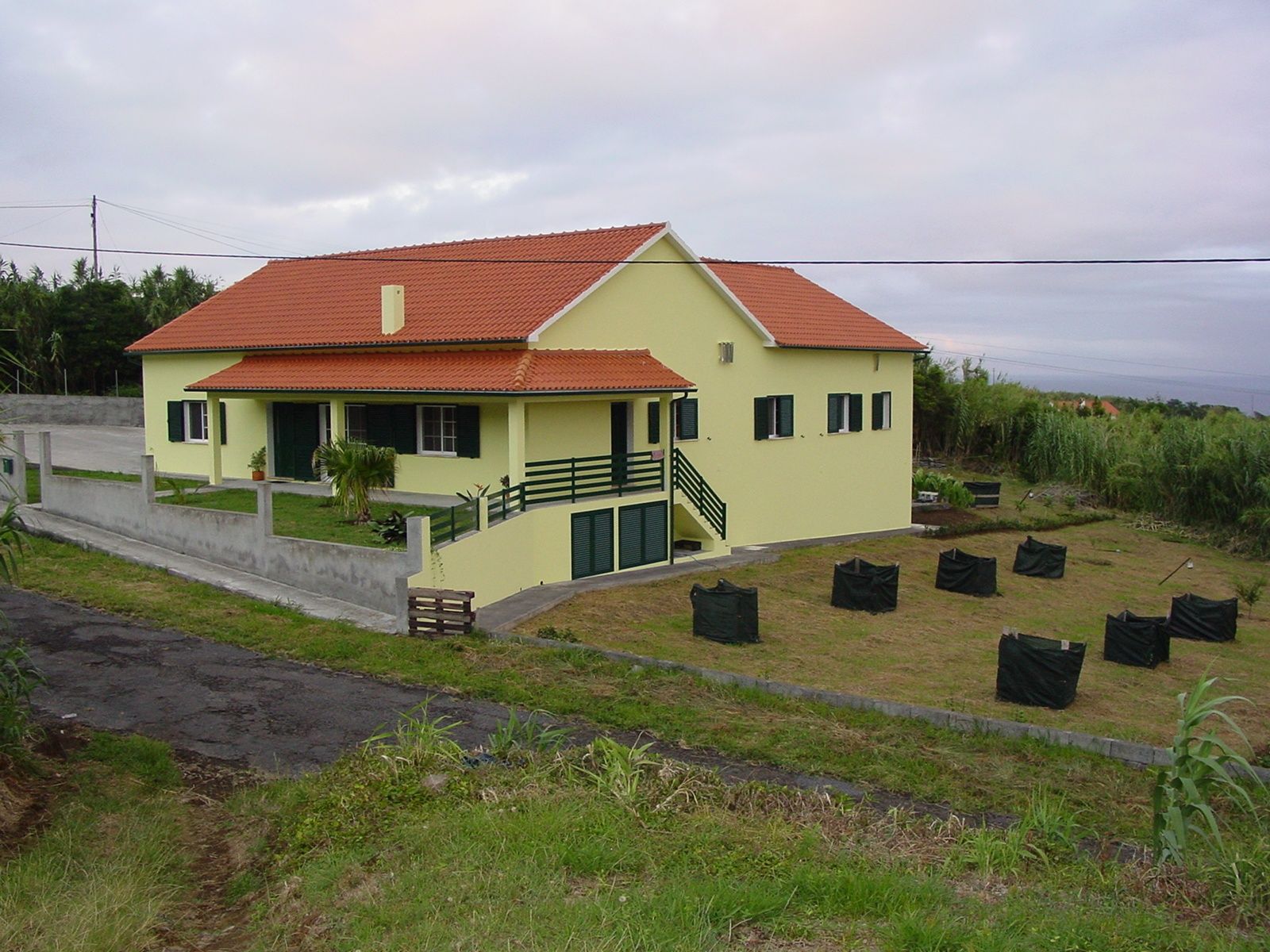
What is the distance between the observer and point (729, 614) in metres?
16.0

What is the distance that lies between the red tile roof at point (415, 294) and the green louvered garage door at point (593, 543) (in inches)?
139

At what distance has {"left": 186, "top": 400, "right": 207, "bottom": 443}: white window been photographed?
2586cm

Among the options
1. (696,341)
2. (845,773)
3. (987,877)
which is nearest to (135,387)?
(696,341)

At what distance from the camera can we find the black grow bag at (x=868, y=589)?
1927cm

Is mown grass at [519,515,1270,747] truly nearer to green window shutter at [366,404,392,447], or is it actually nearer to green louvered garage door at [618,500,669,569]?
green louvered garage door at [618,500,669,569]

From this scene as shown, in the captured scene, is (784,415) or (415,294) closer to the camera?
(415,294)

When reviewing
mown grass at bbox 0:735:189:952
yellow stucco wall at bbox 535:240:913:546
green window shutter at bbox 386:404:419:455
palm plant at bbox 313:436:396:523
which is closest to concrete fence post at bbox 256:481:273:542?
palm plant at bbox 313:436:396:523

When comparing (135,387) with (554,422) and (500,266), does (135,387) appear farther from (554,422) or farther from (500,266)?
(554,422)

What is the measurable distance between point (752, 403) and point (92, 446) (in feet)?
65.2

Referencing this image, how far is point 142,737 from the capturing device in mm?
10570

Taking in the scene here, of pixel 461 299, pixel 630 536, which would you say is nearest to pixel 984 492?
pixel 630 536

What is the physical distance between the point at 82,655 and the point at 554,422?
9.47 metres

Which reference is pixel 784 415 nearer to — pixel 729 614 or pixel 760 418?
pixel 760 418

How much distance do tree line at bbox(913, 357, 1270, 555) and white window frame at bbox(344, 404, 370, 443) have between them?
24.0 m
